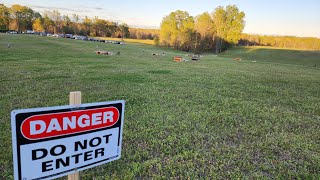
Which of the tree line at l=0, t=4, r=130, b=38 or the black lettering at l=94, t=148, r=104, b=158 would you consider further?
the tree line at l=0, t=4, r=130, b=38

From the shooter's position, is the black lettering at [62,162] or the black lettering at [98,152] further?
the black lettering at [98,152]

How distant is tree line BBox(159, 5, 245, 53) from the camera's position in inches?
2542

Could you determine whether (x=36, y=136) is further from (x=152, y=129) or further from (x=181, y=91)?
(x=181, y=91)

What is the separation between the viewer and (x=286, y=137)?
557cm

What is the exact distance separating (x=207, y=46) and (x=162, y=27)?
14565 millimetres

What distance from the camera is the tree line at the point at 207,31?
212 ft

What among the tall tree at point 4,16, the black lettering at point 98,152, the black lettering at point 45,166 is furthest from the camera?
the tall tree at point 4,16

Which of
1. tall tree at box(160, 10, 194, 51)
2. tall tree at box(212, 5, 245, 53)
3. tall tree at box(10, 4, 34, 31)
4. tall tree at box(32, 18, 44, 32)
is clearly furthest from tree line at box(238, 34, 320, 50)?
tall tree at box(10, 4, 34, 31)

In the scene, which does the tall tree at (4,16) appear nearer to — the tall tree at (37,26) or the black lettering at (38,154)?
the tall tree at (37,26)

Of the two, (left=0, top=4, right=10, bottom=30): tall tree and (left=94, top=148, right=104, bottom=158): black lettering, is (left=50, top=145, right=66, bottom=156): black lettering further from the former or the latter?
(left=0, top=4, right=10, bottom=30): tall tree

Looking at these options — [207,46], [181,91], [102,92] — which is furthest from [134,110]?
[207,46]

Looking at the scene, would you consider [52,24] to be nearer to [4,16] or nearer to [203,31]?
[4,16]

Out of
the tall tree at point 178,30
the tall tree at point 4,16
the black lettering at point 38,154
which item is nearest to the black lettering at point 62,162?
the black lettering at point 38,154

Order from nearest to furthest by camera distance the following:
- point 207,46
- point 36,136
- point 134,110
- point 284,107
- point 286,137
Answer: point 36,136 → point 286,137 → point 134,110 → point 284,107 → point 207,46
